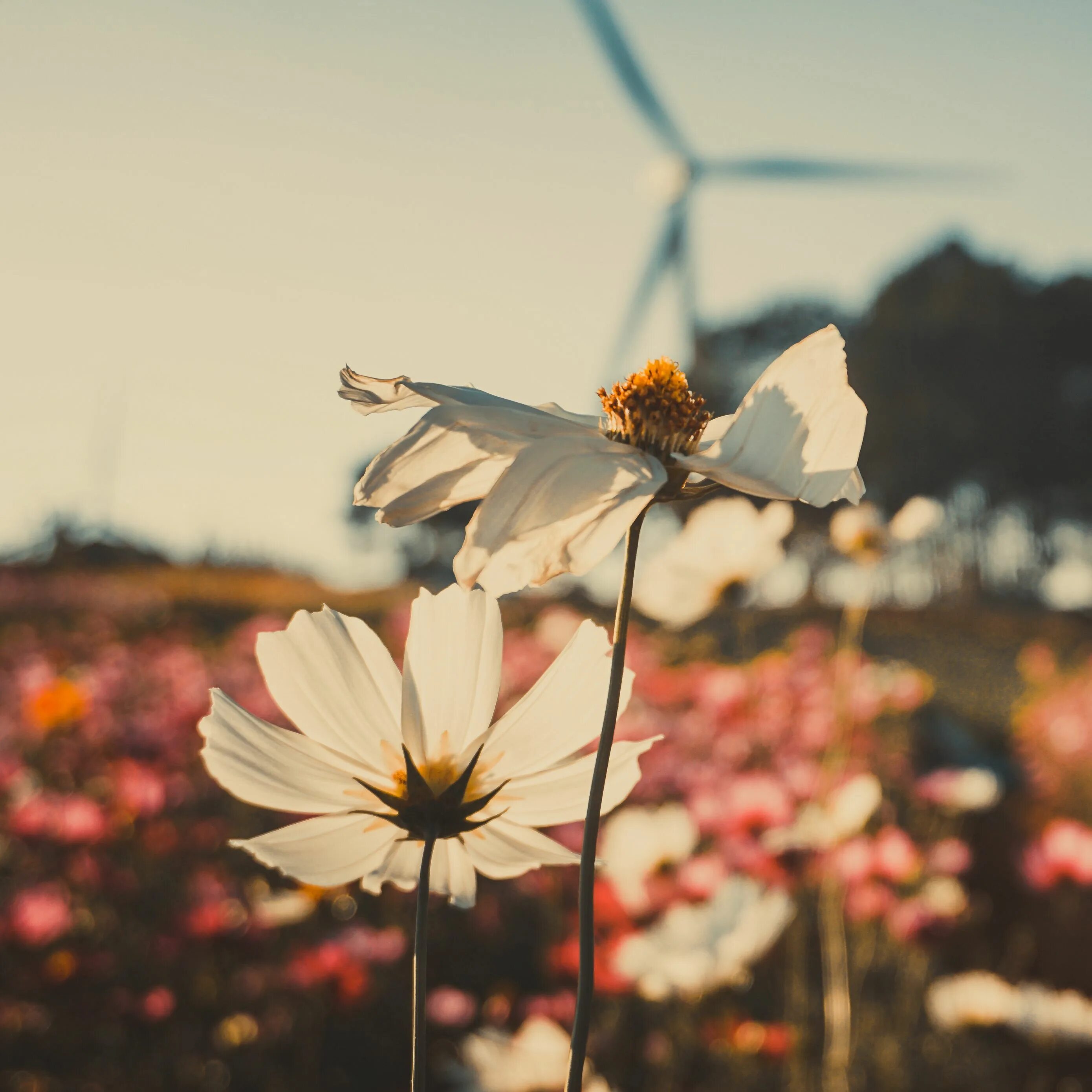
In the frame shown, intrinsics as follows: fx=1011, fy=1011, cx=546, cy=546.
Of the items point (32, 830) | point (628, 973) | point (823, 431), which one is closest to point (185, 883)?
point (32, 830)

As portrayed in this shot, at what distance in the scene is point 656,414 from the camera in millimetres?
352

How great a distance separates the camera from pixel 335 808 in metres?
0.30

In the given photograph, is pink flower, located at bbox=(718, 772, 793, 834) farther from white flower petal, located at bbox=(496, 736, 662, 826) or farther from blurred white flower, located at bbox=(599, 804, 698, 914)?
white flower petal, located at bbox=(496, 736, 662, 826)

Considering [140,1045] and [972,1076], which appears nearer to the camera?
[140,1045]

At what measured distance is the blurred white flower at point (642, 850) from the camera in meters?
1.31

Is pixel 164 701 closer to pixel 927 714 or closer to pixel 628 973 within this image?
pixel 628 973

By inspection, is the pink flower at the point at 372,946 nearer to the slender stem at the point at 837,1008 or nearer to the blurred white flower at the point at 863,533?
the slender stem at the point at 837,1008

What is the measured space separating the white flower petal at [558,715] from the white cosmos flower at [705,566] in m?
0.56

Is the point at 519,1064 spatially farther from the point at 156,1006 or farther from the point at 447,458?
the point at 447,458

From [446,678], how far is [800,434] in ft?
0.43

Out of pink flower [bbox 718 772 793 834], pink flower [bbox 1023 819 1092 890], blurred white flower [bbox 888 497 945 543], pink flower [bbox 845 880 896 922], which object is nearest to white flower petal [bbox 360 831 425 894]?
blurred white flower [bbox 888 497 945 543]

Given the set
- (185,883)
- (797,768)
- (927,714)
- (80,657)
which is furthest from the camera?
(927,714)

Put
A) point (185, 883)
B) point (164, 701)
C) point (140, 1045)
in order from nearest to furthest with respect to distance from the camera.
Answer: point (140, 1045) < point (185, 883) < point (164, 701)

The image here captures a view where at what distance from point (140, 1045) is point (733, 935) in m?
0.83
